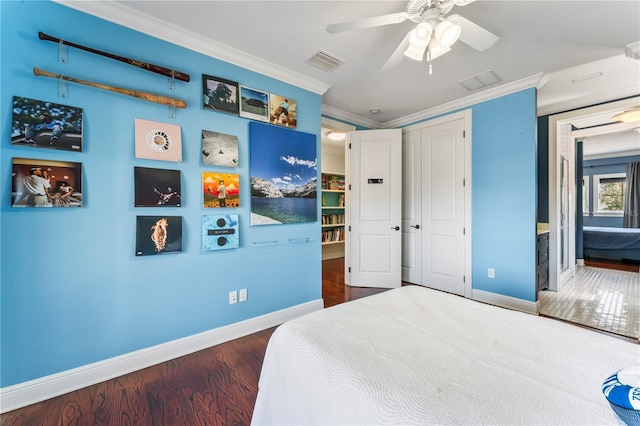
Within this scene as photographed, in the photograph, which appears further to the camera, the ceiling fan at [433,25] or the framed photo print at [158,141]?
the framed photo print at [158,141]

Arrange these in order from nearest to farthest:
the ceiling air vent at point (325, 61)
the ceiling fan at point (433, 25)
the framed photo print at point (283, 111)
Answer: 1. the ceiling fan at point (433, 25)
2. the ceiling air vent at point (325, 61)
3. the framed photo print at point (283, 111)

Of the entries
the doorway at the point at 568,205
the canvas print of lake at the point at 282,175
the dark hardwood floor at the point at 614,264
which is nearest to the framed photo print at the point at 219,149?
the canvas print of lake at the point at 282,175

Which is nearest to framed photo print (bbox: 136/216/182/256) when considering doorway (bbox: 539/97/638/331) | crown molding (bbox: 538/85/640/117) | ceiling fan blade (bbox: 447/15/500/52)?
ceiling fan blade (bbox: 447/15/500/52)

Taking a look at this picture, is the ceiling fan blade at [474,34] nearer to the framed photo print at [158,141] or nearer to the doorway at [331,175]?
the framed photo print at [158,141]

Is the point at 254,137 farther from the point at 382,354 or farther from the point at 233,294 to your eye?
the point at 382,354

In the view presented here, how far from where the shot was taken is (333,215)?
564cm

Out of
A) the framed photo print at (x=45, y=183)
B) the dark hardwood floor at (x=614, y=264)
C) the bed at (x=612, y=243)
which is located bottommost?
the dark hardwood floor at (x=614, y=264)

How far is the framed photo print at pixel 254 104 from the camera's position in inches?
92.0

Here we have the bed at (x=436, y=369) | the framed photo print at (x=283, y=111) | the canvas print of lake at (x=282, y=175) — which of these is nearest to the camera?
the bed at (x=436, y=369)

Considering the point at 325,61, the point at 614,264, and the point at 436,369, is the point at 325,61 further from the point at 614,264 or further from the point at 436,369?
the point at 614,264

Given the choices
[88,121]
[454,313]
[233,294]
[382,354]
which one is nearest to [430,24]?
[454,313]

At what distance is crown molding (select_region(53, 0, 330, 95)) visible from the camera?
5.58 ft

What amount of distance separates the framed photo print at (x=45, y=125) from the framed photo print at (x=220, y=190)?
2.61ft

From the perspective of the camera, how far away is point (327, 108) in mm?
3490
